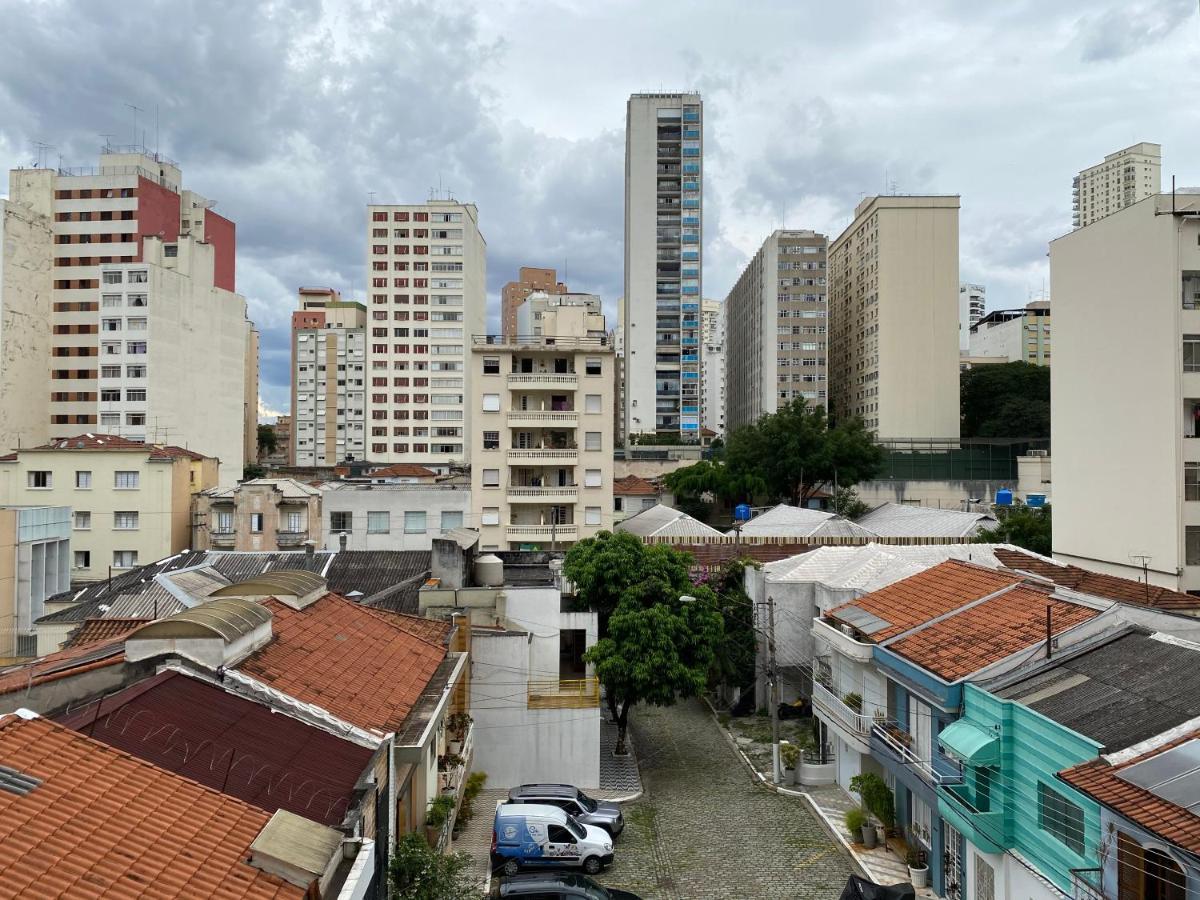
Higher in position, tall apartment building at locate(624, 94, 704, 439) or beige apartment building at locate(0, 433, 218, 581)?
tall apartment building at locate(624, 94, 704, 439)

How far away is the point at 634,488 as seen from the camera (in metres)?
60.8

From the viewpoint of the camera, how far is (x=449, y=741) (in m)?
17.8

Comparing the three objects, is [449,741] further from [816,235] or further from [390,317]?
[816,235]

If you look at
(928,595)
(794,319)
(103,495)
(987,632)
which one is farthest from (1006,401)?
(103,495)

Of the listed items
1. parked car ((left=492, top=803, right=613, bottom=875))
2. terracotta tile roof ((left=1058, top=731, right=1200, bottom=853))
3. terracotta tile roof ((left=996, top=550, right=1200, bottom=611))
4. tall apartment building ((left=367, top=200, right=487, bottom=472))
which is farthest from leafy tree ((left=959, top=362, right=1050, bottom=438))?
terracotta tile roof ((left=1058, top=731, right=1200, bottom=853))

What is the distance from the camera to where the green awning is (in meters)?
13.9

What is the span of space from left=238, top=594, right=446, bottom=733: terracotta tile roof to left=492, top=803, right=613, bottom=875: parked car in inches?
144

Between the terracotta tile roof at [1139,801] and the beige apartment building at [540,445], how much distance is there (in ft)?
101

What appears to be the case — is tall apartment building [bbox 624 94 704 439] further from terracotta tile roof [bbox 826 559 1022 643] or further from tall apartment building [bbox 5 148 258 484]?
terracotta tile roof [bbox 826 559 1022 643]

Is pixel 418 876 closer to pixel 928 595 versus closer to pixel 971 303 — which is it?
pixel 928 595

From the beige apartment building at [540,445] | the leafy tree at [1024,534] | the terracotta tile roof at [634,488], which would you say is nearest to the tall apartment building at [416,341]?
the terracotta tile roof at [634,488]

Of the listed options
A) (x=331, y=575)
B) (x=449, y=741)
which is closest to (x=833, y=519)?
(x=331, y=575)

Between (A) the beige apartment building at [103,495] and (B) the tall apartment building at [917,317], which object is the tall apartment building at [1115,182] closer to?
(B) the tall apartment building at [917,317]

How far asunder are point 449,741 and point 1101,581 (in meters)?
18.0
